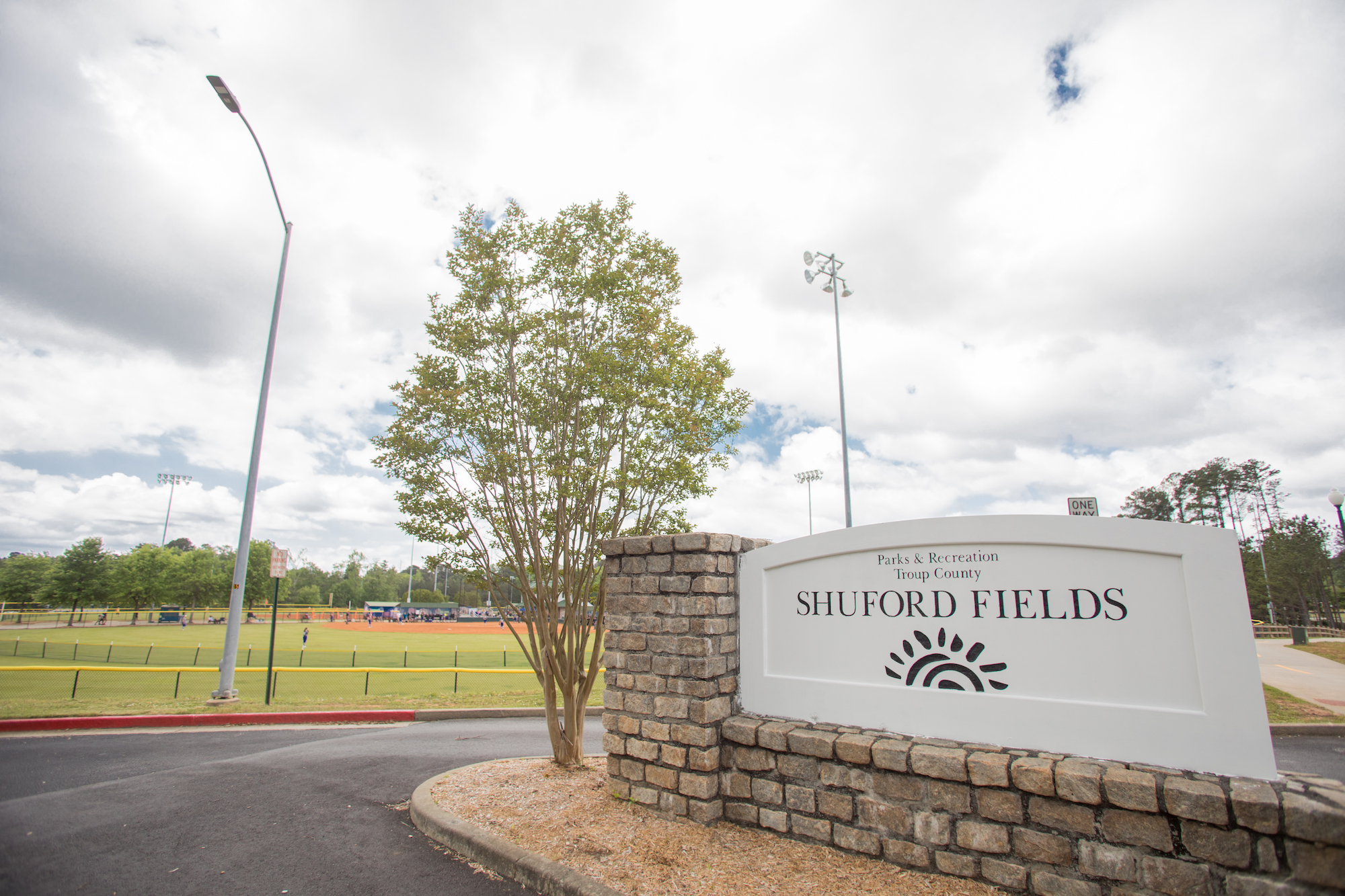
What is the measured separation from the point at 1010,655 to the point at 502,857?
11.6 ft

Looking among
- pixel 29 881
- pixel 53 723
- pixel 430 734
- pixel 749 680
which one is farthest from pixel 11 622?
pixel 749 680

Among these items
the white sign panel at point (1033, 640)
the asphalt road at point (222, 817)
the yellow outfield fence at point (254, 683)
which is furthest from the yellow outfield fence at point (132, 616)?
the white sign panel at point (1033, 640)

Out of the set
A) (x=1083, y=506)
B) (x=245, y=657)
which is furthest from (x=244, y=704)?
(x=245, y=657)

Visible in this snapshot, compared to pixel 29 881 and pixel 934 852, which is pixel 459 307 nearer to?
pixel 29 881

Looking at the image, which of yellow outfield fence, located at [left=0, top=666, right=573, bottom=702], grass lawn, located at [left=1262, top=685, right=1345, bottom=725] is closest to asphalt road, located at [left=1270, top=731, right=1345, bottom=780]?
grass lawn, located at [left=1262, top=685, right=1345, bottom=725]

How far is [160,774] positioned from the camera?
6254 millimetres

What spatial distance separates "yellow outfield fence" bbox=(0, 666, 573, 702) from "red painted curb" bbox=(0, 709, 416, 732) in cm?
234

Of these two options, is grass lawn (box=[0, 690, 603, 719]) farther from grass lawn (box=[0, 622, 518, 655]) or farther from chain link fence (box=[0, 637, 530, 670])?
grass lawn (box=[0, 622, 518, 655])

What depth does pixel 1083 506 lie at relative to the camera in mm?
4293

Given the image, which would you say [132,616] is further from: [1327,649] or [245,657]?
[1327,649]

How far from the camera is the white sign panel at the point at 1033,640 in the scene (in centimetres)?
323

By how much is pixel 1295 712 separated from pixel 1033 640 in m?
12.7

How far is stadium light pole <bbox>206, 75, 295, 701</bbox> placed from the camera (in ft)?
34.5

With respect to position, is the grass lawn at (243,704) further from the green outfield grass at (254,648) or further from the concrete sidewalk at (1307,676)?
the concrete sidewalk at (1307,676)
